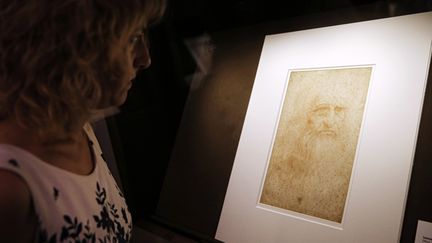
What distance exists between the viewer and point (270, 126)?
173 cm

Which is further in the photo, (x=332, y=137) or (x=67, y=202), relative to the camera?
(x=332, y=137)

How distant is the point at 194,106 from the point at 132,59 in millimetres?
1271

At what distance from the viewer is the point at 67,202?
77cm

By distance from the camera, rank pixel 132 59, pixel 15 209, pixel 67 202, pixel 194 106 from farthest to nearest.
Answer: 1. pixel 194 106
2. pixel 132 59
3. pixel 67 202
4. pixel 15 209

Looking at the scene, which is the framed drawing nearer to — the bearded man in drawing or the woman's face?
the bearded man in drawing

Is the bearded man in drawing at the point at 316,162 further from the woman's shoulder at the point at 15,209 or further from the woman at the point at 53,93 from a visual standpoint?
the woman's shoulder at the point at 15,209

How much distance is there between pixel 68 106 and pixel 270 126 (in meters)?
1.12

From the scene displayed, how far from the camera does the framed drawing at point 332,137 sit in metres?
1.35

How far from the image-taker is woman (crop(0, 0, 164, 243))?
2.27 feet

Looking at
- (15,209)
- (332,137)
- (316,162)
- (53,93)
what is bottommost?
(15,209)

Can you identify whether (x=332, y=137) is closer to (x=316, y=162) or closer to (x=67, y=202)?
(x=316, y=162)

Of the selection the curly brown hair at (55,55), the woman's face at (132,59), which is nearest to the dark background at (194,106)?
the woman's face at (132,59)

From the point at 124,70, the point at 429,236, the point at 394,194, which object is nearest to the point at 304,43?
the point at 394,194

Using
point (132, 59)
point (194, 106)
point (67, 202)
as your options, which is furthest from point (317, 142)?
point (67, 202)
